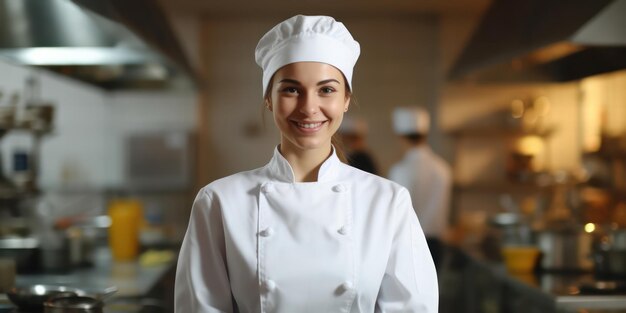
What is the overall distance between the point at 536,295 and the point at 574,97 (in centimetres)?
325

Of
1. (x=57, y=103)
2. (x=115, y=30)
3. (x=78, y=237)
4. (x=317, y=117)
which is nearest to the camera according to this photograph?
(x=317, y=117)

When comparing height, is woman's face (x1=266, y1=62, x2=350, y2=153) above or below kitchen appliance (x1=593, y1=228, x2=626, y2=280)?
above

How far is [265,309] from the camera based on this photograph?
1.09m

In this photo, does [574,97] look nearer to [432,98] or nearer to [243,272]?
[432,98]

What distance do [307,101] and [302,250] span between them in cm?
21

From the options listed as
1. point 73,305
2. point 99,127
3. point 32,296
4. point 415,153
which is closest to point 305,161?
point 73,305

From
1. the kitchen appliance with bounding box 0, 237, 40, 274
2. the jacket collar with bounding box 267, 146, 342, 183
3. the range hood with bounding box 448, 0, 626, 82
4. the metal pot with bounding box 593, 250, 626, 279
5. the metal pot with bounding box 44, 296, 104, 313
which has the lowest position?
the metal pot with bounding box 593, 250, 626, 279

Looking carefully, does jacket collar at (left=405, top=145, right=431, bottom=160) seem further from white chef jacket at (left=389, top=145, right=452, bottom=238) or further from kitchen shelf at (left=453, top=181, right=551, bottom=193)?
kitchen shelf at (left=453, top=181, right=551, bottom=193)

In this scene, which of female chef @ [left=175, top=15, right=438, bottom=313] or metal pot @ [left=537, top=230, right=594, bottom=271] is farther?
metal pot @ [left=537, top=230, right=594, bottom=271]

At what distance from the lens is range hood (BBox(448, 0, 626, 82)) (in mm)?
1982

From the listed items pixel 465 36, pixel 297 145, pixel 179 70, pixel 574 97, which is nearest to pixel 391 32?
pixel 465 36

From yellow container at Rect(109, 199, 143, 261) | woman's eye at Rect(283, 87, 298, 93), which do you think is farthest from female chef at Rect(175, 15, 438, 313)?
yellow container at Rect(109, 199, 143, 261)

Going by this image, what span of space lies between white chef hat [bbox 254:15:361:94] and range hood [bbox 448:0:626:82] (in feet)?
3.55

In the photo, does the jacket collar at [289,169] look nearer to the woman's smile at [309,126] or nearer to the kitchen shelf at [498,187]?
the woman's smile at [309,126]
